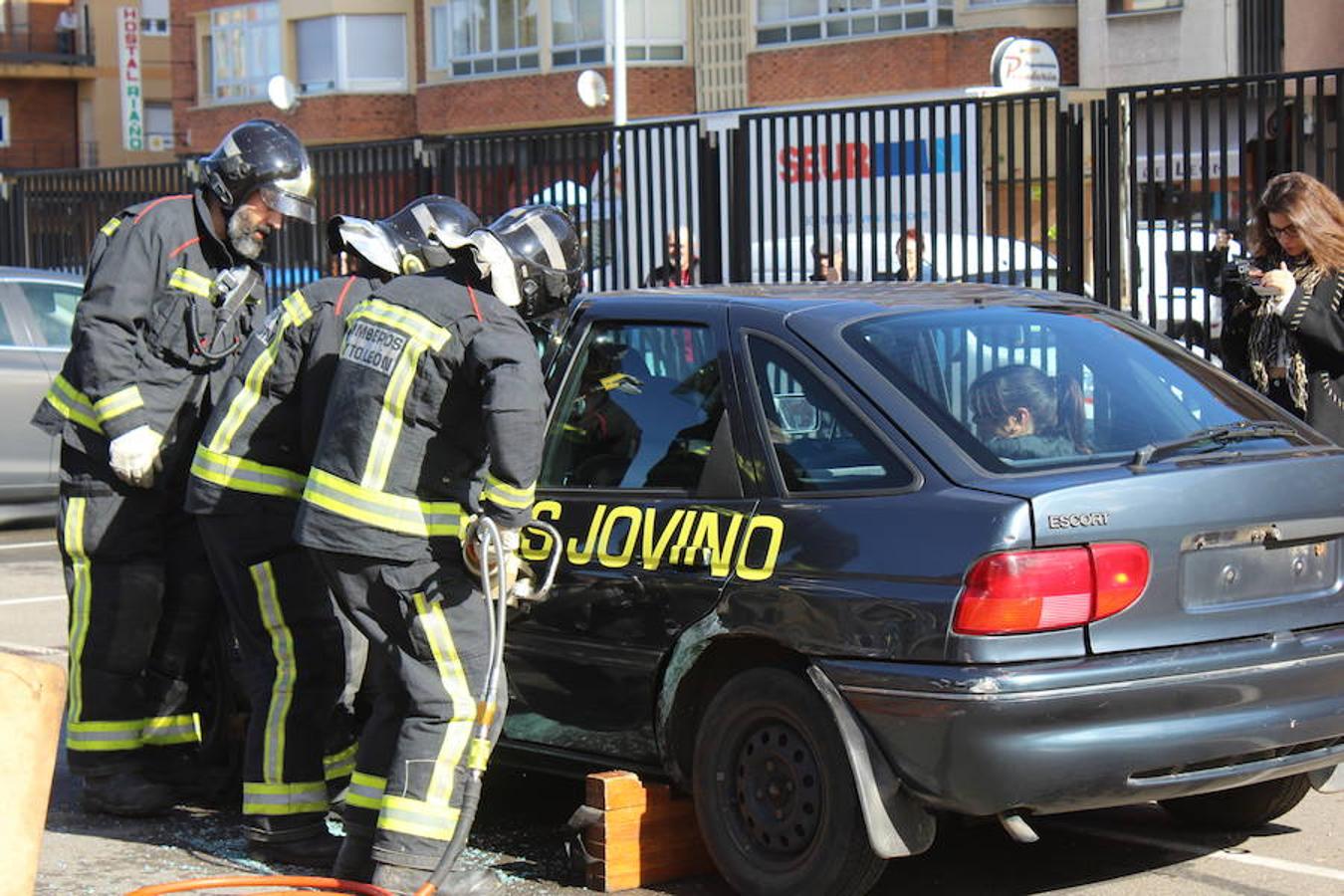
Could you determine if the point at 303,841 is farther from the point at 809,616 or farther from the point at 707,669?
the point at 809,616

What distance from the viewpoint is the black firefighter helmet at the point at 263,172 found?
6.48m

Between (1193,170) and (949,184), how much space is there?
1.52 meters

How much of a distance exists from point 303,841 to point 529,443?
167cm

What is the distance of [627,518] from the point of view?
18.5 feet

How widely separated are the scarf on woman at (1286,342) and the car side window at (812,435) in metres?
2.75

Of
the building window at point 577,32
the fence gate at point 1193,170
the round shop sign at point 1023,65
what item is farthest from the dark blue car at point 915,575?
the building window at point 577,32

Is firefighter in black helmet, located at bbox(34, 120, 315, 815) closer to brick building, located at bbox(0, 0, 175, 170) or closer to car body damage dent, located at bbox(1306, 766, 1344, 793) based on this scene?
car body damage dent, located at bbox(1306, 766, 1344, 793)

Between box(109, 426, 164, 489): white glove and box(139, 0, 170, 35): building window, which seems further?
box(139, 0, 170, 35): building window

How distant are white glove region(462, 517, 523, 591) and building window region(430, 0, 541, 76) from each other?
3792 cm

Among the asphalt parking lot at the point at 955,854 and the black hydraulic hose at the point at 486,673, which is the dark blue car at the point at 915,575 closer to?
the asphalt parking lot at the point at 955,854

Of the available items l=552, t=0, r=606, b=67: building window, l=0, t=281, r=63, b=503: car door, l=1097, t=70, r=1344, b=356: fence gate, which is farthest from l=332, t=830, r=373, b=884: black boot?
l=552, t=0, r=606, b=67: building window

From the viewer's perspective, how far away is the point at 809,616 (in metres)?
5.07

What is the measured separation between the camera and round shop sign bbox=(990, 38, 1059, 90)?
74.3 feet

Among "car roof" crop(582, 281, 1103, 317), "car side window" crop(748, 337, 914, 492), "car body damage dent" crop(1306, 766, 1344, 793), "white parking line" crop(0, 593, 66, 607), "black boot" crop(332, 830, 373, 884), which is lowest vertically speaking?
"white parking line" crop(0, 593, 66, 607)
